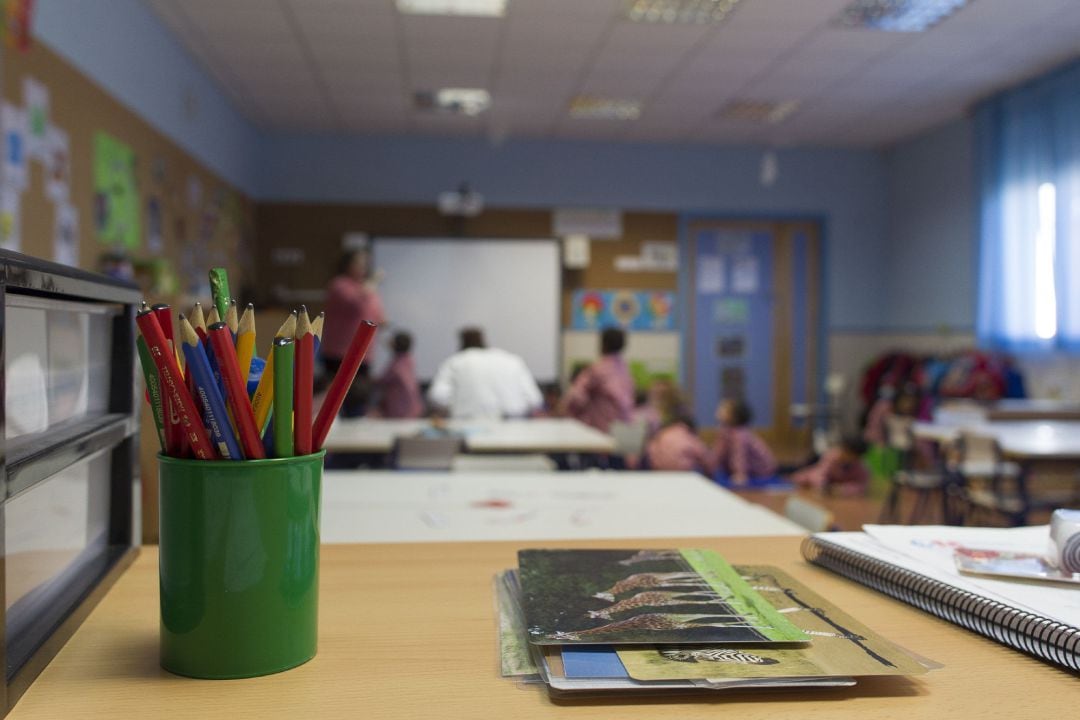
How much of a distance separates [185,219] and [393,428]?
238 centimetres

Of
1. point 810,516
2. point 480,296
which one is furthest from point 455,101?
point 810,516

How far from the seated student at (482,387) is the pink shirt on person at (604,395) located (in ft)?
1.52

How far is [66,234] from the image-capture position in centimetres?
396

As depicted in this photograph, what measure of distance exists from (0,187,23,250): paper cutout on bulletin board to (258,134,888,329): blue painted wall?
4.78 meters

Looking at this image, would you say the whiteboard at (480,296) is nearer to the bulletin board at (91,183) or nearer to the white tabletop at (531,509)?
the bulletin board at (91,183)

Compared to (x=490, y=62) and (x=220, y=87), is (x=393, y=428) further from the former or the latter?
(x=220, y=87)

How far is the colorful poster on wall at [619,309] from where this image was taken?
27.8 feet

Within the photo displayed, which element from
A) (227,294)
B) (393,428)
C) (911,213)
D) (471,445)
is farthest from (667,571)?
(911,213)

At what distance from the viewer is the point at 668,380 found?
8.43m

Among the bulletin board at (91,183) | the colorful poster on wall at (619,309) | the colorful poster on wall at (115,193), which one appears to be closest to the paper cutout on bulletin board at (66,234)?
the bulletin board at (91,183)

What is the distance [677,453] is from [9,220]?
11.5 feet

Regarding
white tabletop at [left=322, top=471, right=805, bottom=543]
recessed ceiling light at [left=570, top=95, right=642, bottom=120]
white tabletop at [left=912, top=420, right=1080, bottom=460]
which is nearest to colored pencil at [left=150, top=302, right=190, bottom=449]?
white tabletop at [left=322, top=471, right=805, bottom=543]

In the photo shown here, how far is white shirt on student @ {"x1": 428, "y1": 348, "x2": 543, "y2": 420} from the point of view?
5289 mm

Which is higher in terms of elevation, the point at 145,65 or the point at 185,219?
the point at 145,65
